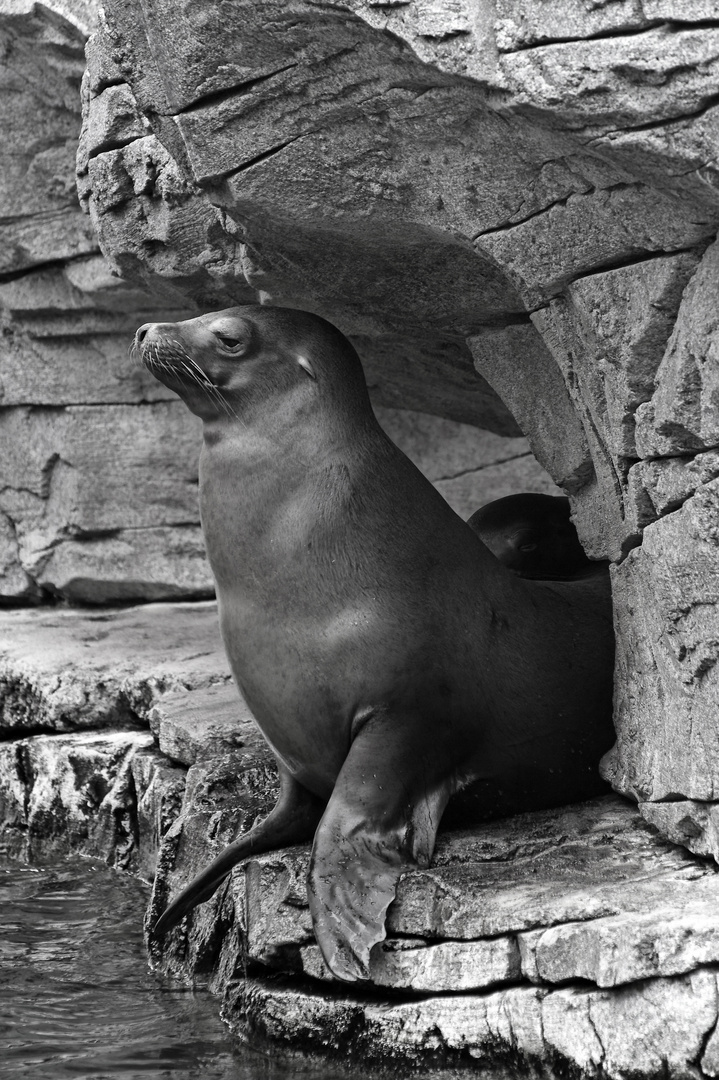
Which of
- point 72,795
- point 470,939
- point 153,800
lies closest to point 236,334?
point 153,800

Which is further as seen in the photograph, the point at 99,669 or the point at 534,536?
the point at 99,669

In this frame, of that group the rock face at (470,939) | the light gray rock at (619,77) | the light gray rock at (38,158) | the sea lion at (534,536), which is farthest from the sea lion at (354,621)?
the light gray rock at (38,158)

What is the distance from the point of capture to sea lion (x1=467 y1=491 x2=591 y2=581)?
5.63 metres

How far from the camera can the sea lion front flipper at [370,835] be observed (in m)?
3.72

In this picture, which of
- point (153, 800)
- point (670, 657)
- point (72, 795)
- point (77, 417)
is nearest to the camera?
point (670, 657)

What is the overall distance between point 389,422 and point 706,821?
12.1 ft

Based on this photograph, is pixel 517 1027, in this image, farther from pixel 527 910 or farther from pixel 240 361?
pixel 240 361

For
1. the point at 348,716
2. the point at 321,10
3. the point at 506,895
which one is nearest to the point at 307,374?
the point at 348,716

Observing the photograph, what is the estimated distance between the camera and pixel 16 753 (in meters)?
6.11

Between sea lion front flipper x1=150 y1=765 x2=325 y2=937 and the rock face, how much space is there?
0.06 meters

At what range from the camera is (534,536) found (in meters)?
5.66

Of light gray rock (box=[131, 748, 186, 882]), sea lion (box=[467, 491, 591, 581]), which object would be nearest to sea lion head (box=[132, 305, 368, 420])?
sea lion (box=[467, 491, 591, 581])

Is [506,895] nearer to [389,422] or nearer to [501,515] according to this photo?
[501,515]

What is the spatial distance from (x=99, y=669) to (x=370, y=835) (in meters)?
2.66
